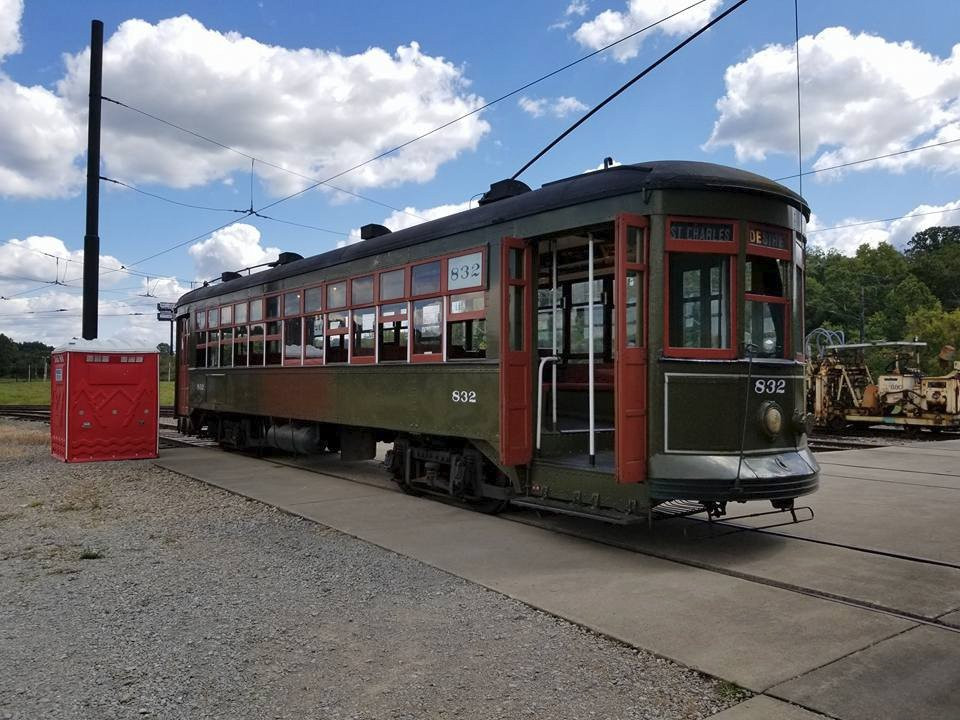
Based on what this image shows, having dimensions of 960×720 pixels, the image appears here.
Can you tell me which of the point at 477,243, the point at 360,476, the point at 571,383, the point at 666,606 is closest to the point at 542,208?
the point at 477,243

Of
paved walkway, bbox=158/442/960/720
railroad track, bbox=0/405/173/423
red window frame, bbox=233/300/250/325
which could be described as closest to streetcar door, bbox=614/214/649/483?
paved walkway, bbox=158/442/960/720

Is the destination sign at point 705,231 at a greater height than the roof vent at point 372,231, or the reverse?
the roof vent at point 372,231

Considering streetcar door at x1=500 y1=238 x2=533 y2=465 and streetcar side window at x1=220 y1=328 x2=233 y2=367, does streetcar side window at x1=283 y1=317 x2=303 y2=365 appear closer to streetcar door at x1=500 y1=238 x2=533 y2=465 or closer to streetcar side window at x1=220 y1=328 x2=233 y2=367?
streetcar side window at x1=220 y1=328 x2=233 y2=367

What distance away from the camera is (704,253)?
20.1 feet

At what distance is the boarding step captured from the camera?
601 centimetres

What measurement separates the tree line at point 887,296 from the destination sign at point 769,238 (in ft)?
166

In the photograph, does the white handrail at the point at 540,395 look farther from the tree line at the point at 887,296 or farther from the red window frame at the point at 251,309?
the tree line at the point at 887,296

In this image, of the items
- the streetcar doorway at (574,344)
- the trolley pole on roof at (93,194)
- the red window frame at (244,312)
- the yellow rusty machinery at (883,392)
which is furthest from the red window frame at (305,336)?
the yellow rusty machinery at (883,392)

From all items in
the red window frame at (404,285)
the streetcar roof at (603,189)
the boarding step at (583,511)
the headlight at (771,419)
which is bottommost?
the boarding step at (583,511)

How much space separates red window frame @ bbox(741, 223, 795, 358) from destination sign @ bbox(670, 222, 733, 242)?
0.64 ft

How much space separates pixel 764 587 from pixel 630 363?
6.24 feet

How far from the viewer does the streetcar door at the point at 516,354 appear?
7.05 meters

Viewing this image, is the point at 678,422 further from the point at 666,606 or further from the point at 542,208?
the point at 542,208

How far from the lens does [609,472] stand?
6.26 meters
